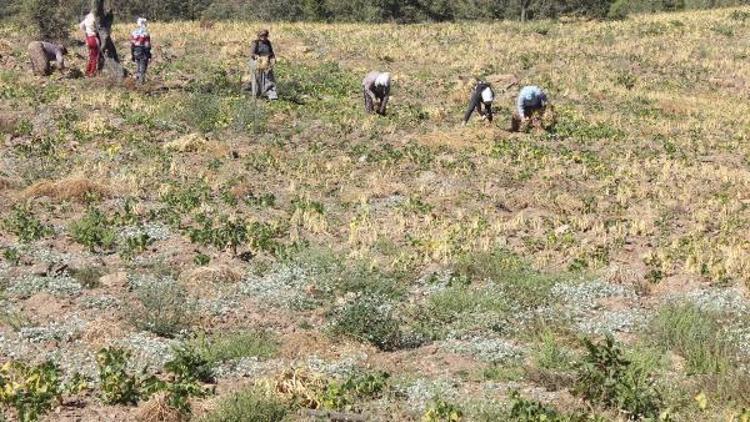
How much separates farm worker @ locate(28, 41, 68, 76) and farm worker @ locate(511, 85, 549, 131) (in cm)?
1204

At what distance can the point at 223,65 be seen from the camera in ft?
79.9

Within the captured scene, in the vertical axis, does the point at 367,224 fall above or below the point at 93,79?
below

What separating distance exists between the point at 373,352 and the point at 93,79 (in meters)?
15.5

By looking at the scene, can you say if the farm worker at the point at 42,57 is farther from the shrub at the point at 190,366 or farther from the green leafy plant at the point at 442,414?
the green leafy plant at the point at 442,414

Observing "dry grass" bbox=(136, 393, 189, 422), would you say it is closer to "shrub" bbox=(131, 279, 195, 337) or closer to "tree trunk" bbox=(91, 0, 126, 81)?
"shrub" bbox=(131, 279, 195, 337)

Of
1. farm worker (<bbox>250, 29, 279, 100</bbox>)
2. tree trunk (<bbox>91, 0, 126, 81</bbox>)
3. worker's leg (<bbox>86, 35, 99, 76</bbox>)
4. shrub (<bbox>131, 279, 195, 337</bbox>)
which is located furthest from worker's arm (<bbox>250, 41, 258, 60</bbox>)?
shrub (<bbox>131, 279, 195, 337</bbox>)

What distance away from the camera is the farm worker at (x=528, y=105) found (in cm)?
1758

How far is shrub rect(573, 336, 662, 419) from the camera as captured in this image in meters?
6.07

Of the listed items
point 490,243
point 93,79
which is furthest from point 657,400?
point 93,79

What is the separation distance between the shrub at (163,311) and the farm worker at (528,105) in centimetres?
1113

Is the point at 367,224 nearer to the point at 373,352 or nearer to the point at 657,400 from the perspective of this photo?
the point at 373,352

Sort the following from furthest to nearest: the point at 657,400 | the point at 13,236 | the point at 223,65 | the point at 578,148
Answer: the point at 223,65 < the point at 578,148 < the point at 13,236 < the point at 657,400

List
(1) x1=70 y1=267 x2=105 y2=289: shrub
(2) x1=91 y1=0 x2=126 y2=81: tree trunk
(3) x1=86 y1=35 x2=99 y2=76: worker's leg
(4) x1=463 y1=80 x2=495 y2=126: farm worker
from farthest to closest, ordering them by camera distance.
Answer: (3) x1=86 y1=35 x2=99 y2=76: worker's leg, (2) x1=91 y1=0 x2=126 y2=81: tree trunk, (4) x1=463 y1=80 x2=495 y2=126: farm worker, (1) x1=70 y1=267 x2=105 y2=289: shrub

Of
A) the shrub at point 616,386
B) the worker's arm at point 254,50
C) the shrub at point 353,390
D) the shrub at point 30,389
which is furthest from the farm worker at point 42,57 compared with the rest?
the shrub at point 616,386
